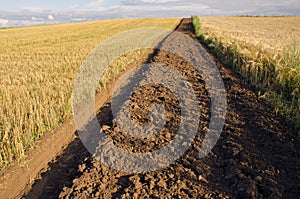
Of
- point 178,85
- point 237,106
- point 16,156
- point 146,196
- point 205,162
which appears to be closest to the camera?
point 146,196

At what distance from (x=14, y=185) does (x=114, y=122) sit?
6.42 feet

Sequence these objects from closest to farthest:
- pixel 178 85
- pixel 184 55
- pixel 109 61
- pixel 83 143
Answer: pixel 83 143 → pixel 178 85 → pixel 109 61 → pixel 184 55

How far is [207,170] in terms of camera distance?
11.3ft

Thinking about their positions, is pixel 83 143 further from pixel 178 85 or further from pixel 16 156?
pixel 178 85

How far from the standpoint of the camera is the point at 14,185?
12.1 feet

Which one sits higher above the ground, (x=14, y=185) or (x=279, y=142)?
(x=279, y=142)

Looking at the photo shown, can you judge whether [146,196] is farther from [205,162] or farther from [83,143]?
[83,143]

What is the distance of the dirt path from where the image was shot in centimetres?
311

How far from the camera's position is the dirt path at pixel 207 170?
3.11 metres

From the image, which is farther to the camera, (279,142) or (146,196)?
(279,142)

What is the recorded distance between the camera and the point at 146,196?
3037 millimetres

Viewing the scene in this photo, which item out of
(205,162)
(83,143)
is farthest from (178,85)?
(205,162)

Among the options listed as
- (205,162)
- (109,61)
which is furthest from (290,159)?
(109,61)

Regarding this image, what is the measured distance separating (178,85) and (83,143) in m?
2.95
